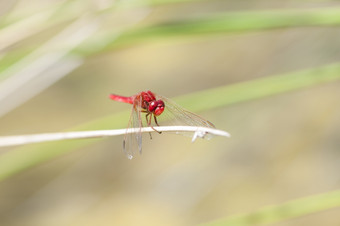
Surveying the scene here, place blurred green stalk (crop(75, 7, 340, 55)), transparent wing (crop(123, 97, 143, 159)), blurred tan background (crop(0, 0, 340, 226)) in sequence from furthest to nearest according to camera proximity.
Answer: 1. blurred tan background (crop(0, 0, 340, 226))
2. blurred green stalk (crop(75, 7, 340, 55))
3. transparent wing (crop(123, 97, 143, 159))

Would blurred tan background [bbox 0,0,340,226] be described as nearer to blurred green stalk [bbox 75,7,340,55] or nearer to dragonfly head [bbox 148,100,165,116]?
blurred green stalk [bbox 75,7,340,55]

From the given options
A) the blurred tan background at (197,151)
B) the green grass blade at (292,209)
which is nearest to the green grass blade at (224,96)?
the green grass blade at (292,209)

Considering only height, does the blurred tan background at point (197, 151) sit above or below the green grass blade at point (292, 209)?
above

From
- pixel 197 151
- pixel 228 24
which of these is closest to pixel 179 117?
pixel 228 24

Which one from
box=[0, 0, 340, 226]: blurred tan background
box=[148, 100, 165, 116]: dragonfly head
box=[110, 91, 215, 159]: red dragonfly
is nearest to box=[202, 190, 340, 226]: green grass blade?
box=[110, 91, 215, 159]: red dragonfly

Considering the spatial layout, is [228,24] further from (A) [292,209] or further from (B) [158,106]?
(A) [292,209]

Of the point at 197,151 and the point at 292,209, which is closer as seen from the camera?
the point at 292,209

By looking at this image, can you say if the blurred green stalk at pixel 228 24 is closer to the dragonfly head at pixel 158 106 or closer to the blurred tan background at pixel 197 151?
the dragonfly head at pixel 158 106
